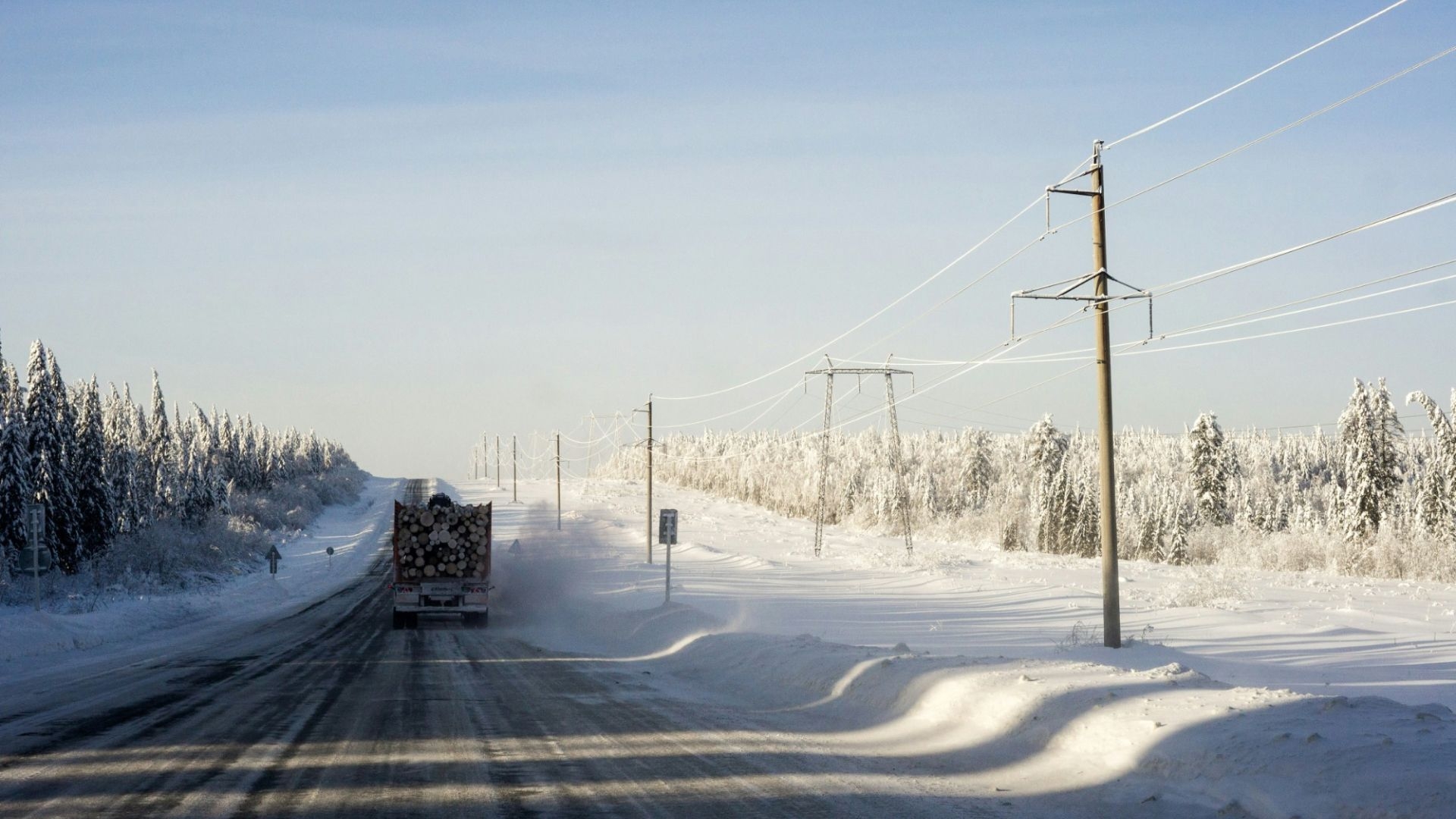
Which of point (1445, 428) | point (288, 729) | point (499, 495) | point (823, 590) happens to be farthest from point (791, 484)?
point (288, 729)

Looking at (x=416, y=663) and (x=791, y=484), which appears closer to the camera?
(x=416, y=663)

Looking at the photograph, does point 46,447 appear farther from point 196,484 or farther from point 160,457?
point 160,457

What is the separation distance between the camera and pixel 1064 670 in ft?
42.5

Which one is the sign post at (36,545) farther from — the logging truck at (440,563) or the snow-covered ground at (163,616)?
the logging truck at (440,563)

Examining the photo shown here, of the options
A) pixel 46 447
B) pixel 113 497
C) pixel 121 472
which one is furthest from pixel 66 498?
pixel 121 472

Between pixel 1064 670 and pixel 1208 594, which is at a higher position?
pixel 1064 670

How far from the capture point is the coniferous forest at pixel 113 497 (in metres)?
45.2

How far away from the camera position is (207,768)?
30.6 feet

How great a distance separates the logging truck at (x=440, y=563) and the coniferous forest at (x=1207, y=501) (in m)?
52.1

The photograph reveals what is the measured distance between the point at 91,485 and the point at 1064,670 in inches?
2569

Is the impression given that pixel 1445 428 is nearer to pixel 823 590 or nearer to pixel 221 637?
Result: pixel 823 590

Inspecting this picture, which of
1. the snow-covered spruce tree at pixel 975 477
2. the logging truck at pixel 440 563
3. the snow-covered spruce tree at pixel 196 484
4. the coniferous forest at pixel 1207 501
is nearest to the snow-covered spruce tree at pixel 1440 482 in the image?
the coniferous forest at pixel 1207 501

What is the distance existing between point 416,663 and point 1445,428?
76.2 metres

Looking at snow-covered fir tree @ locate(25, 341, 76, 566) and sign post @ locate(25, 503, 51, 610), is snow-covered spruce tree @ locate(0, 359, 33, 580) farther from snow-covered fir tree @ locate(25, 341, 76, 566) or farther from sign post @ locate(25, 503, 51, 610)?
sign post @ locate(25, 503, 51, 610)
